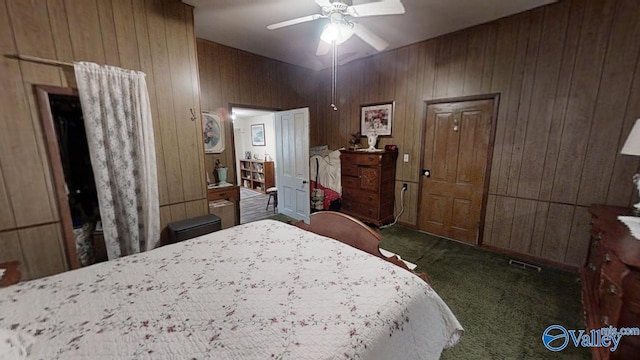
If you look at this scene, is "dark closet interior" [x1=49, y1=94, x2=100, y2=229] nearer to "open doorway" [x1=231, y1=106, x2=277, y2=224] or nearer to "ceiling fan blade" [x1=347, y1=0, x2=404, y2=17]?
"ceiling fan blade" [x1=347, y1=0, x2=404, y2=17]

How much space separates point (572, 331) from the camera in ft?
5.72

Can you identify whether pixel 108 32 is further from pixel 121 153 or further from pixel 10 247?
pixel 10 247

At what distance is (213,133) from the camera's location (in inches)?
134

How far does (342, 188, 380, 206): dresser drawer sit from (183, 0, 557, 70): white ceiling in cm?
220

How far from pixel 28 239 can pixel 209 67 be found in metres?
2.69

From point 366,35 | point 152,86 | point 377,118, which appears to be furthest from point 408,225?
point 152,86

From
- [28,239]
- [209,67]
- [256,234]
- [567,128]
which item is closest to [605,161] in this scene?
[567,128]

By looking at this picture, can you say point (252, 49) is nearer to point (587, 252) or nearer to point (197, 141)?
point (197, 141)

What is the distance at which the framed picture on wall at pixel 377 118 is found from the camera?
3801 millimetres

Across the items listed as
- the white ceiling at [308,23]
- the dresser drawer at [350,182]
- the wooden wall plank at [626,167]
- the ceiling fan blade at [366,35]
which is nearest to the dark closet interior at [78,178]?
the white ceiling at [308,23]

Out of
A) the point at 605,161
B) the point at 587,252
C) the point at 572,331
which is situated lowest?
the point at 572,331

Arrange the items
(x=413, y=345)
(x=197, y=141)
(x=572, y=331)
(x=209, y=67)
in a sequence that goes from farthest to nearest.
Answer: (x=209, y=67) < (x=197, y=141) < (x=572, y=331) < (x=413, y=345)

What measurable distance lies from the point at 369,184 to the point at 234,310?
2.92 meters

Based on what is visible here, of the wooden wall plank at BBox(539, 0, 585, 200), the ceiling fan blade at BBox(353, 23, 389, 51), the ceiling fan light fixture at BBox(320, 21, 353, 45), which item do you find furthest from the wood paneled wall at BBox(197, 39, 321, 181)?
the wooden wall plank at BBox(539, 0, 585, 200)
